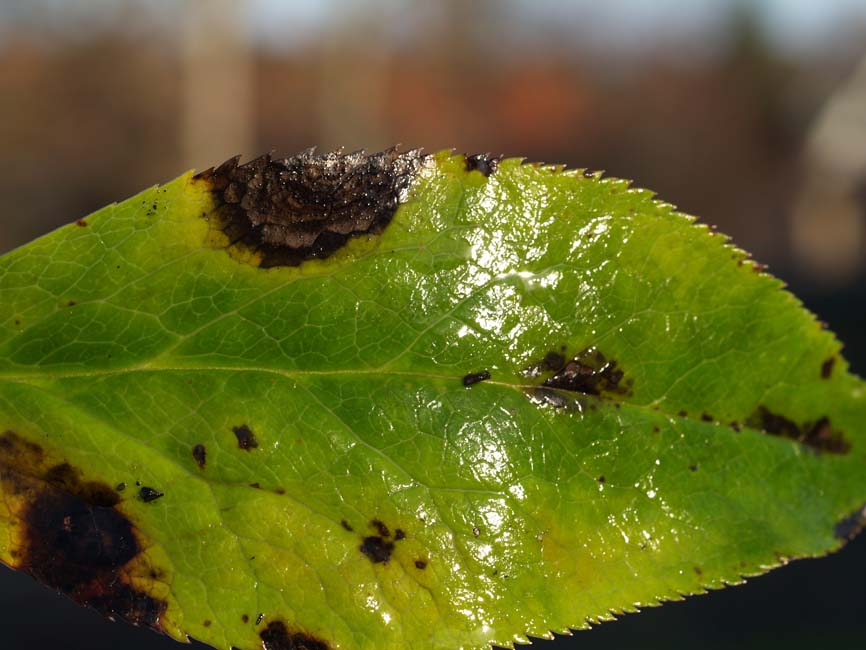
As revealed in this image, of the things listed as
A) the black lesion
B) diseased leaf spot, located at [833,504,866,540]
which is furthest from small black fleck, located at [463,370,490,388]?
diseased leaf spot, located at [833,504,866,540]

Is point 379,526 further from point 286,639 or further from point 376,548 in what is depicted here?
point 286,639

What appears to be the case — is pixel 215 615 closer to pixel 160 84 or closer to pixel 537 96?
pixel 160 84

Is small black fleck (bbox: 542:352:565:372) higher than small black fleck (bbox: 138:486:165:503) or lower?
higher

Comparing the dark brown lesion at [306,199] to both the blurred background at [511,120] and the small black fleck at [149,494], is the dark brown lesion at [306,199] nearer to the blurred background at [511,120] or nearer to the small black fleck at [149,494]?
the small black fleck at [149,494]

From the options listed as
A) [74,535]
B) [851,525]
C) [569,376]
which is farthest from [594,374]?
[74,535]

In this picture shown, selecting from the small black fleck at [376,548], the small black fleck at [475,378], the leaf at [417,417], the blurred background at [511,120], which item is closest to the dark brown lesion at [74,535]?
the leaf at [417,417]

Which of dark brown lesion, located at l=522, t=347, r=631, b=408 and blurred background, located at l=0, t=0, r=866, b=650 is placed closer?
dark brown lesion, located at l=522, t=347, r=631, b=408

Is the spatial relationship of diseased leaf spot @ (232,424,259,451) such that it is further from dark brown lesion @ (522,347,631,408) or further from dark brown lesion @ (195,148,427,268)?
dark brown lesion @ (522,347,631,408)

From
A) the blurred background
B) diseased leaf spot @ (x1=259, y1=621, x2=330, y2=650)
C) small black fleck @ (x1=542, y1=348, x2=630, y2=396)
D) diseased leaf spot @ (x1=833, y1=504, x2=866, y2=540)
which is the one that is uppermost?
small black fleck @ (x1=542, y1=348, x2=630, y2=396)
